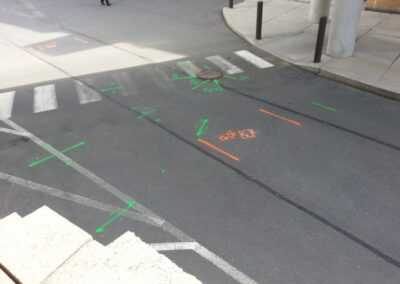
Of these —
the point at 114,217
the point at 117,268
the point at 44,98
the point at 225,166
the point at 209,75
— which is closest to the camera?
the point at 117,268

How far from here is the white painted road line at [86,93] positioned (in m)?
8.56

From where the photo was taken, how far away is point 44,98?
8758mm

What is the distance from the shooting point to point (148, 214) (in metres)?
5.10

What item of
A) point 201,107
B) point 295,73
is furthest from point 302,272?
point 295,73

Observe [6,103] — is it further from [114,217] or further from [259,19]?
[259,19]

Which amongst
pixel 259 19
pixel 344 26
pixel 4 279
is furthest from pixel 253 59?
pixel 4 279

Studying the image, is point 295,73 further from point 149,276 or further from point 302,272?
point 149,276

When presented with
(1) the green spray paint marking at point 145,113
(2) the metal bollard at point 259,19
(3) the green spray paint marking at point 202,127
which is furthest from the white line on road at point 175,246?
(2) the metal bollard at point 259,19

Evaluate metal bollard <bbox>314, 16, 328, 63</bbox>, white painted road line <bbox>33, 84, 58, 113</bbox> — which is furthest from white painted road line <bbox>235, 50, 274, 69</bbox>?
white painted road line <bbox>33, 84, 58, 113</bbox>

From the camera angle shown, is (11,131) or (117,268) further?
(11,131)

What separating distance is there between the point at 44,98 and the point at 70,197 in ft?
14.0

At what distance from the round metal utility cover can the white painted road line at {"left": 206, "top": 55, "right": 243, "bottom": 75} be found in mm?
373

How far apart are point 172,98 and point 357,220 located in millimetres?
5175

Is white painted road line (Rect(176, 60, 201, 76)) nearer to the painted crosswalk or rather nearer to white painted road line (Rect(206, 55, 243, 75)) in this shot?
the painted crosswalk
